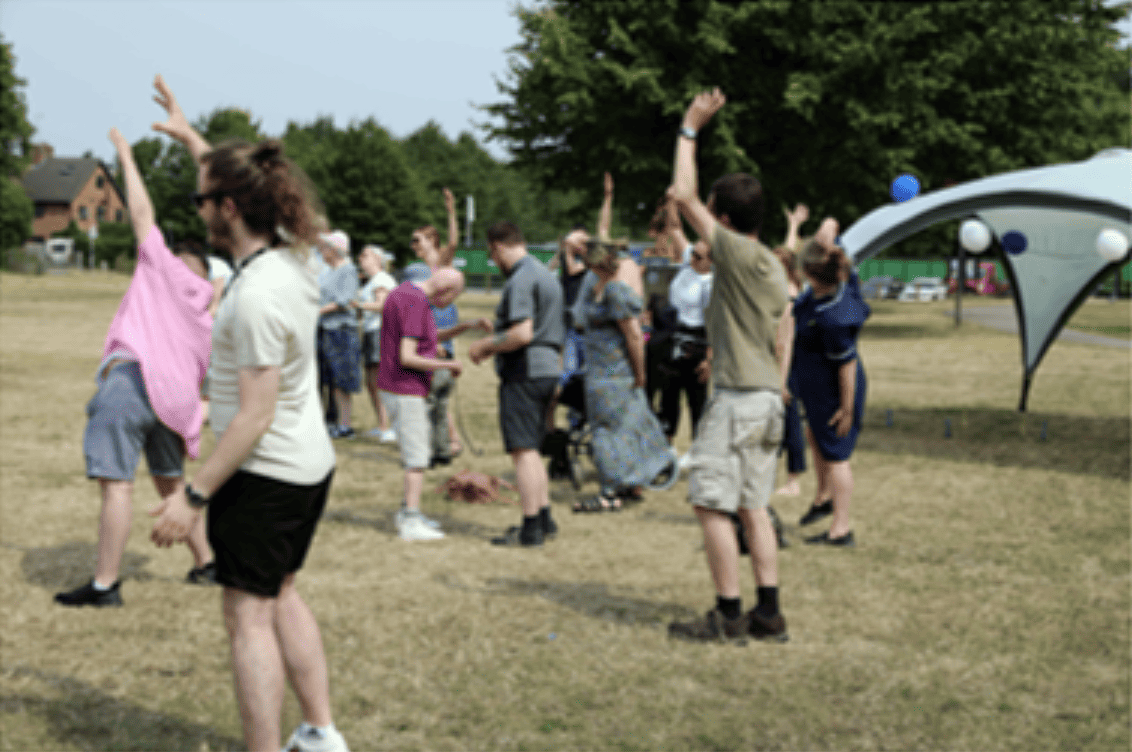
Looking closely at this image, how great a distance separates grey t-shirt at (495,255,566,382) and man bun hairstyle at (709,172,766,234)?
6.51ft

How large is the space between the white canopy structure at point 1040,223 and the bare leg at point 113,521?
6370 mm

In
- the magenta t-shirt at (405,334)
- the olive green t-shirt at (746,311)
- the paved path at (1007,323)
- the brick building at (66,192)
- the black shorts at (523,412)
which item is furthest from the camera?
the brick building at (66,192)

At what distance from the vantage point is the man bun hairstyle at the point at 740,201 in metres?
4.48

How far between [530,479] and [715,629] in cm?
194

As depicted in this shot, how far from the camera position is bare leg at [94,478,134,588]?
4.93m

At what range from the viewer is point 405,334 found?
6.52 m

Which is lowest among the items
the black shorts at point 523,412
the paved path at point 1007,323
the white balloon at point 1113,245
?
the paved path at point 1007,323

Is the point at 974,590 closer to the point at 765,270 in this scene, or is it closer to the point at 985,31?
the point at 765,270

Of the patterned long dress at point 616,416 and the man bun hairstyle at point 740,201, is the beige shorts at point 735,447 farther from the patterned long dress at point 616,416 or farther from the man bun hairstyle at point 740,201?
the patterned long dress at point 616,416

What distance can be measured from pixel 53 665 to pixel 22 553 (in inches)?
74.8

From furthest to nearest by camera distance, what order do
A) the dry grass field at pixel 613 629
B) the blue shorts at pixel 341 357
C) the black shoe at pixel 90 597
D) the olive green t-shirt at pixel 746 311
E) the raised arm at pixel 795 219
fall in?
the blue shorts at pixel 341 357 → the raised arm at pixel 795 219 → the black shoe at pixel 90 597 → the olive green t-shirt at pixel 746 311 → the dry grass field at pixel 613 629

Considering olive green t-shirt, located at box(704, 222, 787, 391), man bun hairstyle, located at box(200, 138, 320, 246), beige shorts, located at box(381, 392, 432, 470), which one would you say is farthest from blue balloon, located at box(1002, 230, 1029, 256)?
man bun hairstyle, located at box(200, 138, 320, 246)

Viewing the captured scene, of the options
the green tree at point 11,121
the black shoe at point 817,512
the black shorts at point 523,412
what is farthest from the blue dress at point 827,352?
the green tree at point 11,121

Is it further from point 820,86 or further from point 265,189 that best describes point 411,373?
point 820,86
